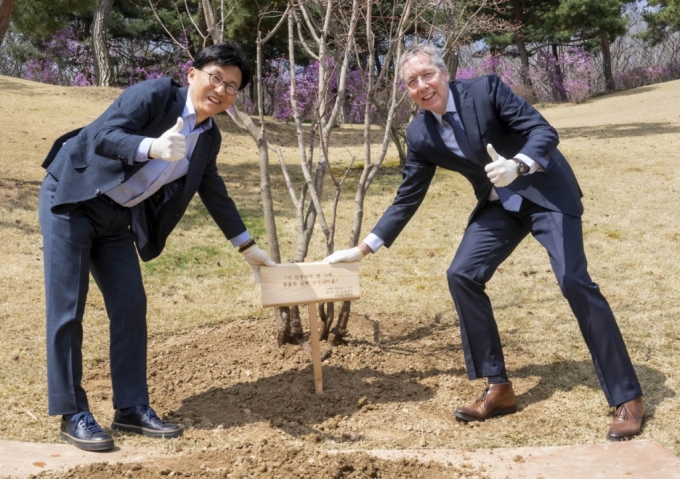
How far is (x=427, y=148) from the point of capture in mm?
3484

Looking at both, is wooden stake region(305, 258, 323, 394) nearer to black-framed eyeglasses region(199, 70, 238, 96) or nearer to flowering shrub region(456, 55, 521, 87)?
black-framed eyeglasses region(199, 70, 238, 96)

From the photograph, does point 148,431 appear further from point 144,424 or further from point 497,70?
point 497,70

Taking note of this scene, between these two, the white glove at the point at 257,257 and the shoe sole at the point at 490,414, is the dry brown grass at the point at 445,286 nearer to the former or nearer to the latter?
the shoe sole at the point at 490,414

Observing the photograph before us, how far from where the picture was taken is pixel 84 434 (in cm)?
300

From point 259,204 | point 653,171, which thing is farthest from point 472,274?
point 653,171

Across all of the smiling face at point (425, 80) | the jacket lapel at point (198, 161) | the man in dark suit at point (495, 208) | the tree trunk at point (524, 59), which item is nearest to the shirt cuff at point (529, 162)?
the man in dark suit at point (495, 208)

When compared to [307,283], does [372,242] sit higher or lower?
higher

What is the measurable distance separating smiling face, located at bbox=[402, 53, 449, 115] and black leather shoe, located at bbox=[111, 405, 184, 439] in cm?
180

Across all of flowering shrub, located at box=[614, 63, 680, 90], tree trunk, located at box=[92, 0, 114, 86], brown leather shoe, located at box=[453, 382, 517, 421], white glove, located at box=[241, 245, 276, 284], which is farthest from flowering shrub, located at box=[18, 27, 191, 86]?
brown leather shoe, located at box=[453, 382, 517, 421]

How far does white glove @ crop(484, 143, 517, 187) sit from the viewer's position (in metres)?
2.95

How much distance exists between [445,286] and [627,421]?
274 centimetres

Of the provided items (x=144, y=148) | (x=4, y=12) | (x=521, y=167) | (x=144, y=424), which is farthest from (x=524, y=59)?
(x=144, y=148)

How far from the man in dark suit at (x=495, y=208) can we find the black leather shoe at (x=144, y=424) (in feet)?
3.43

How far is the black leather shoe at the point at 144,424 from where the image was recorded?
3254 millimetres
